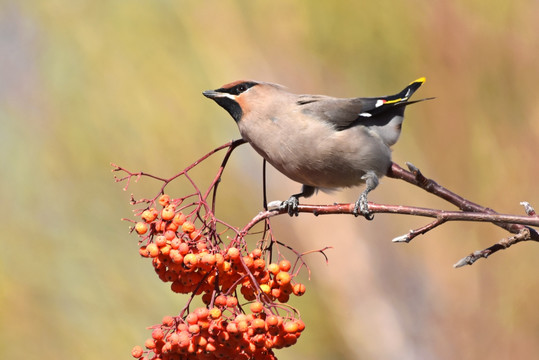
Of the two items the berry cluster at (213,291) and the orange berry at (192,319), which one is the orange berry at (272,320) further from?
the orange berry at (192,319)

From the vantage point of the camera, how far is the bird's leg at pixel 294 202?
Result: 2178 mm

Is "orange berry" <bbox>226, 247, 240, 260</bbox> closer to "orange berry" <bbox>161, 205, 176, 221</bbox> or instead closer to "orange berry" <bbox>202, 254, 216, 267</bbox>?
"orange berry" <bbox>202, 254, 216, 267</bbox>

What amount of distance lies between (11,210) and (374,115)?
1.88 meters

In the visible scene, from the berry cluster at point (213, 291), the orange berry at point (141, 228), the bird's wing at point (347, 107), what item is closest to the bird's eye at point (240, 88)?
the bird's wing at point (347, 107)

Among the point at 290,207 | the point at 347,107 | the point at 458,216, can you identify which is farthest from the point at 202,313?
the point at 347,107

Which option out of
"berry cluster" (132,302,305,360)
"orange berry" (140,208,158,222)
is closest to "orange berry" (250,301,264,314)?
"berry cluster" (132,302,305,360)

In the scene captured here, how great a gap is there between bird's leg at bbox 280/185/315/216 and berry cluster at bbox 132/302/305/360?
20.7 inches

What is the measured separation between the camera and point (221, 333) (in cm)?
148

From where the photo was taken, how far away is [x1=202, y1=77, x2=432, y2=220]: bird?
227 cm

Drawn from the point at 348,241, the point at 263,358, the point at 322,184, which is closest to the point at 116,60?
the point at 348,241

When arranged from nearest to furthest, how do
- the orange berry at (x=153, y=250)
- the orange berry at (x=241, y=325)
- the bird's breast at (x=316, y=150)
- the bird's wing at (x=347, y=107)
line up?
the orange berry at (x=241, y=325)
the orange berry at (x=153, y=250)
the bird's breast at (x=316, y=150)
the bird's wing at (x=347, y=107)

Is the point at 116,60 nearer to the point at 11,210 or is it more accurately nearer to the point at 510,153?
the point at 11,210

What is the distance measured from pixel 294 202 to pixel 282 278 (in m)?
0.78

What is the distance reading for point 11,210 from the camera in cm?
349
